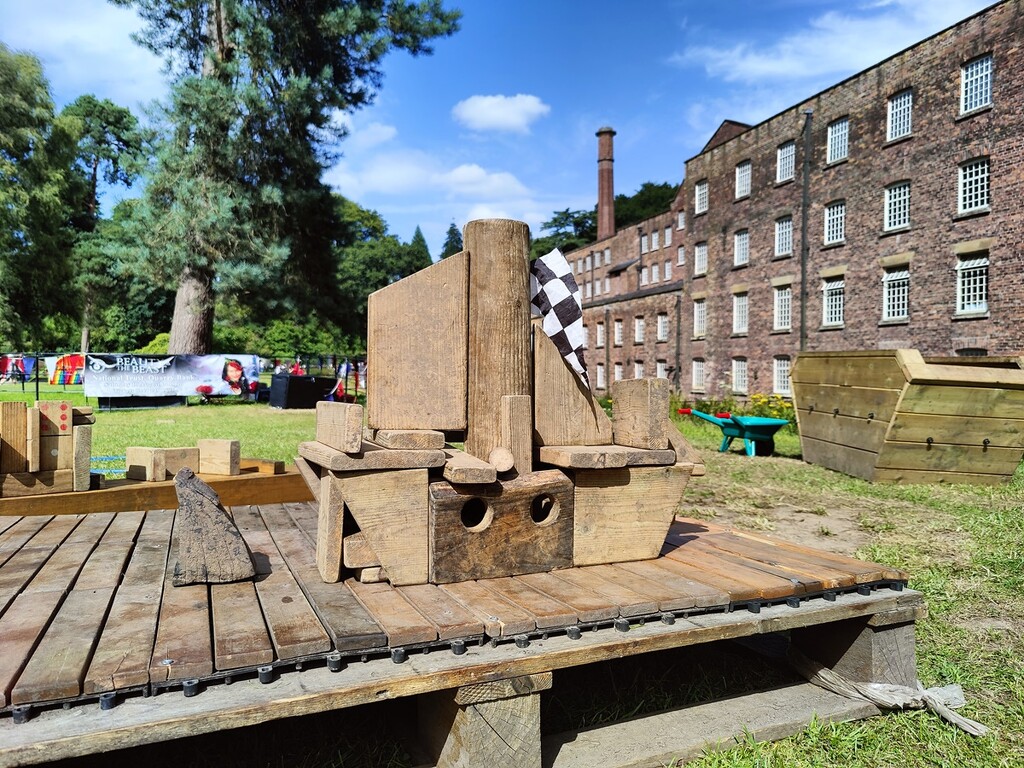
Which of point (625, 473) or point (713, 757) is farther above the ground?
point (625, 473)

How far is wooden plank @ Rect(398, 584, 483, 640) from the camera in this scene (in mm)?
2303

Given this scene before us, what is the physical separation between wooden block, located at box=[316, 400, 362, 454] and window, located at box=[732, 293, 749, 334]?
27843mm

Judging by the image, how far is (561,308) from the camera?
Result: 3432mm

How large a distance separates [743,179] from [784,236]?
148 inches

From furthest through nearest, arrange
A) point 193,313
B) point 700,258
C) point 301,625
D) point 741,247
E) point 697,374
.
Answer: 1. point 697,374
2. point 700,258
3. point 741,247
4. point 193,313
5. point 301,625

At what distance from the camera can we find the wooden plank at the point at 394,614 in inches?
88.6

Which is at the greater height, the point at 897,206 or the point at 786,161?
the point at 786,161

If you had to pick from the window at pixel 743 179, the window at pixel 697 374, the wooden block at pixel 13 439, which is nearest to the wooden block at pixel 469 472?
the wooden block at pixel 13 439

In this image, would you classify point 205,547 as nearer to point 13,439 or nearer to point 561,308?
point 561,308

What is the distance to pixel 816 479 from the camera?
9477 mm

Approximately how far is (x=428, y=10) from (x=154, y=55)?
873 centimetres

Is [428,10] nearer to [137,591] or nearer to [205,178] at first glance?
[205,178]

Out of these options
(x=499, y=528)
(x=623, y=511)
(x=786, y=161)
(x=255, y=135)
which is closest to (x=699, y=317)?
(x=786, y=161)

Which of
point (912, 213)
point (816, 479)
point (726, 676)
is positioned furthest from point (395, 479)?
point (912, 213)
